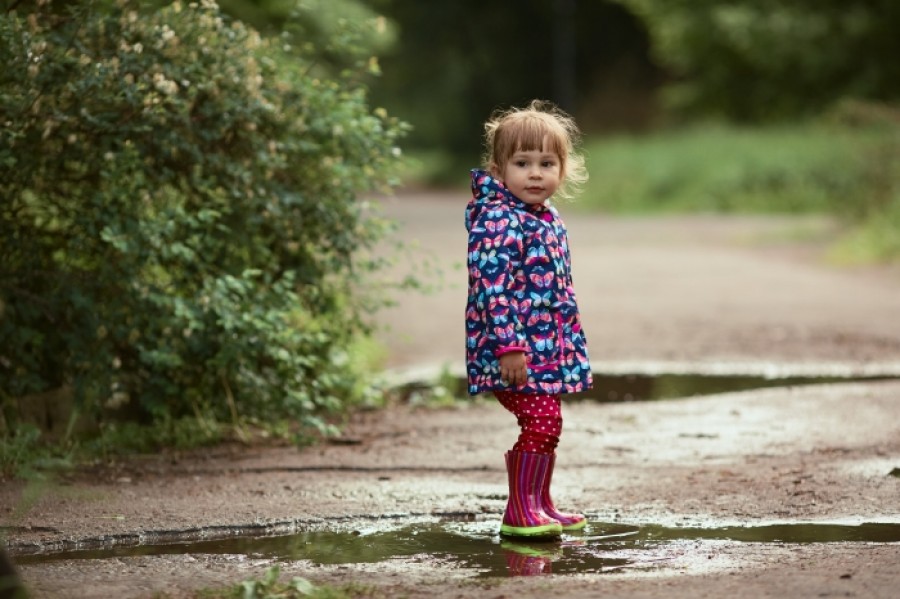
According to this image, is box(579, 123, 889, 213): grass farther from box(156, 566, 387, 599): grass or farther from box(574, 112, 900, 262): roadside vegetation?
box(156, 566, 387, 599): grass

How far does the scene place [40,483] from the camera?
20.9ft

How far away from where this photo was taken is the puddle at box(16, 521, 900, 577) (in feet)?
16.5

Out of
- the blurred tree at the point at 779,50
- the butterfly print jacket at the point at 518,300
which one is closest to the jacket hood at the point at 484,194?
the butterfly print jacket at the point at 518,300

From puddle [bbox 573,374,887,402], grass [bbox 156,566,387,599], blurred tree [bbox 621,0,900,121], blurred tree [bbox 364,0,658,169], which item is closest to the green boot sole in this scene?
grass [bbox 156,566,387,599]

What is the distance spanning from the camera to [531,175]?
5.61m

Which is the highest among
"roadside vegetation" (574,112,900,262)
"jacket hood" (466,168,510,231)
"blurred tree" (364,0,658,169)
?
"blurred tree" (364,0,658,169)

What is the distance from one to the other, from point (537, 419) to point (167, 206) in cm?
237

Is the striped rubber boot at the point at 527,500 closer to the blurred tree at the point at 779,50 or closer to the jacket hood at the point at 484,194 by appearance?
the jacket hood at the point at 484,194

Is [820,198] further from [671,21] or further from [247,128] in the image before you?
[247,128]

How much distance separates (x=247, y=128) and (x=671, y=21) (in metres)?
36.3

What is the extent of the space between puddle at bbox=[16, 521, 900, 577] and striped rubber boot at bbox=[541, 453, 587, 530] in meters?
0.05

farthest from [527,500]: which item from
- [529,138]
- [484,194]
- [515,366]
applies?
[529,138]

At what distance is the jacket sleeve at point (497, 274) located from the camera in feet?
17.9

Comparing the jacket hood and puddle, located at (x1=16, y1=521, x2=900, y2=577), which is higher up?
the jacket hood
